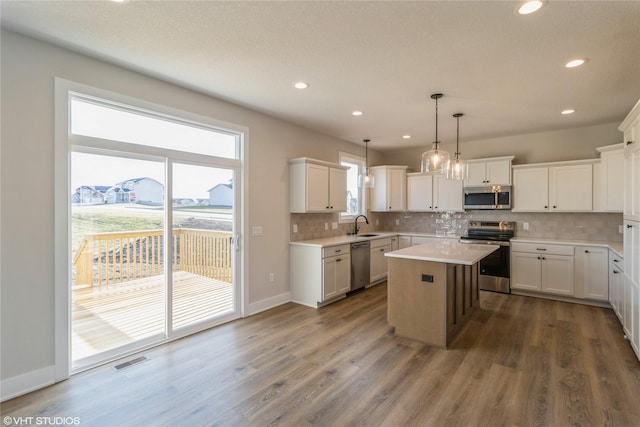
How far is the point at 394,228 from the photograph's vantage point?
705 cm

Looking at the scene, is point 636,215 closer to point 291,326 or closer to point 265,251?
point 291,326

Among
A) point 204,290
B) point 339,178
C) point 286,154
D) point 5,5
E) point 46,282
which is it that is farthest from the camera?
point 339,178

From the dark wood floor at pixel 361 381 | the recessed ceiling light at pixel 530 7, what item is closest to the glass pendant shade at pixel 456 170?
the recessed ceiling light at pixel 530 7

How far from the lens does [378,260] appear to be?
18.7 feet

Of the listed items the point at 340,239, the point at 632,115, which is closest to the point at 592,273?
the point at 632,115

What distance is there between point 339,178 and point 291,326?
255 centimetres

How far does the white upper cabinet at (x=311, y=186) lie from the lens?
460 centimetres

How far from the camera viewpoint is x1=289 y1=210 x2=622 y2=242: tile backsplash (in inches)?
191

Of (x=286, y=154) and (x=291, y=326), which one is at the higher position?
(x=286, y=154)

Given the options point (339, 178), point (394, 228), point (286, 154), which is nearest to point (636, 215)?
point (339, 178)

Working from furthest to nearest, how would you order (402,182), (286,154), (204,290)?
(402,182) < (286,154) < (204,290)

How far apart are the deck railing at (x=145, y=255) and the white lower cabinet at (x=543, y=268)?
446 centimetres

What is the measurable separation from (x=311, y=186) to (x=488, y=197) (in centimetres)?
322

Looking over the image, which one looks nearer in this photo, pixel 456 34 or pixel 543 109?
pixel 456 34
